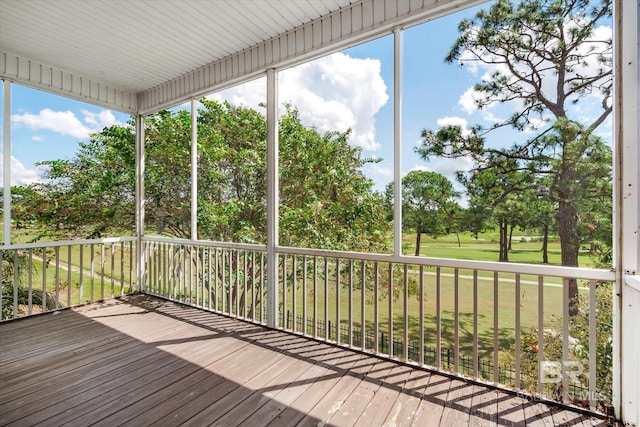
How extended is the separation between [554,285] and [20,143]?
5.43m

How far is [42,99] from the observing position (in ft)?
12.4

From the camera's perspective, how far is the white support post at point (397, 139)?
98.4 inches

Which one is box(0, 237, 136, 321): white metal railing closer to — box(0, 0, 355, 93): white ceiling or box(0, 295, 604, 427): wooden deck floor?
box(0, 295, 604, 427): wooden deck floor

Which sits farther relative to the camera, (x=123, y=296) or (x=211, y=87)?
(x=123, y=296)

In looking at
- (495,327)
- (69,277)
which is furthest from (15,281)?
(495,327)

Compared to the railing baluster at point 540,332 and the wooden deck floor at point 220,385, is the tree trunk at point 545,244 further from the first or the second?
the wooden deck floor at point 220,385

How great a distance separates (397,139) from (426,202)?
0.57 m

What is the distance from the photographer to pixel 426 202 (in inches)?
98.0

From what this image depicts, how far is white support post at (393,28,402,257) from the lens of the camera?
8.20 ft

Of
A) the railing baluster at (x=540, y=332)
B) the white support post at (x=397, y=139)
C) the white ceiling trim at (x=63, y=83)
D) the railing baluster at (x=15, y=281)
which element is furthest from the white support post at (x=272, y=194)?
the railing baluster at (x=15, y=281)

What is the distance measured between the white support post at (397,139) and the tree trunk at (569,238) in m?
1.06

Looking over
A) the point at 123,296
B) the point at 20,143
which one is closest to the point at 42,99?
the point at 20,143

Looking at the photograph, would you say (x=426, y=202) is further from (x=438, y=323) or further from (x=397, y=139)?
(x=438, y=323)

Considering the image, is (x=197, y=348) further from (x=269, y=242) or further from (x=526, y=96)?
(x=526, y=96)
